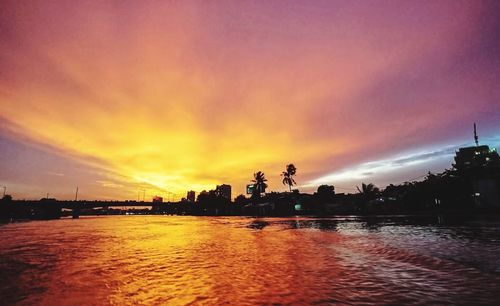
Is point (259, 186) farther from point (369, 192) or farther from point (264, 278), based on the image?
point (264, 278)

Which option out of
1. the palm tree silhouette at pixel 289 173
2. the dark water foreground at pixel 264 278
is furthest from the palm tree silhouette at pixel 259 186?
the dark water foreground at pixel 264 278

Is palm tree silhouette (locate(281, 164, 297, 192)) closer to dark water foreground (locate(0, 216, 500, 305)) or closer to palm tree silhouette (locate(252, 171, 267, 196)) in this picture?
palm tree silhouette (locate(252, 171, 267, 196))

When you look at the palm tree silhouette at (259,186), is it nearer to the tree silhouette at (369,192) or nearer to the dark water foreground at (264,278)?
Result: the tree silhouette at (369,192)

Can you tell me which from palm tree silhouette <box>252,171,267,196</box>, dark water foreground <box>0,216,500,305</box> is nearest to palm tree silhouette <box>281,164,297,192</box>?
palm tree silhouette <box>252,171,267,196</box>

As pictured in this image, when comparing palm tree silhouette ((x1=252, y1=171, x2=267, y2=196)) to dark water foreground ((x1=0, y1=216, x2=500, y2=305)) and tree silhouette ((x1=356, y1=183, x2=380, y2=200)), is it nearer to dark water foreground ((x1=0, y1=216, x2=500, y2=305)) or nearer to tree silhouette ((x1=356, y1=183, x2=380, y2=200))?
tree silhouette ((x1=356, y1=183, x2=380, y2=200))

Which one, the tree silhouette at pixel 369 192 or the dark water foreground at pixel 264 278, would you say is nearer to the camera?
the dark water foreground at pixel 264 278

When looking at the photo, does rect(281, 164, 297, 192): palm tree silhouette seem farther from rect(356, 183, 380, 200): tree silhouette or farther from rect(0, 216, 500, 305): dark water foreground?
rect(0, 216, 500, 305): dark water foreground

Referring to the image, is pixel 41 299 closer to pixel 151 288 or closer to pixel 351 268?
pixel 151 288

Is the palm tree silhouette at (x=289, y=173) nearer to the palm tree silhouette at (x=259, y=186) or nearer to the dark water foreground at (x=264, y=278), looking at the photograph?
the palm tree silhouette at (x=259, y=186)

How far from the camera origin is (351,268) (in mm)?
8117

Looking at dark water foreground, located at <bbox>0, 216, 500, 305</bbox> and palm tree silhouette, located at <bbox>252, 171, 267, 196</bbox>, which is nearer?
dark water foreground, located at <bbox>0, 216, 500, 305</bbox>

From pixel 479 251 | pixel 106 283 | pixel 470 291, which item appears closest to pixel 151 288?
pixel 106 283

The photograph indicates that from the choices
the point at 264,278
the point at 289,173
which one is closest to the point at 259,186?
the point at 289,173

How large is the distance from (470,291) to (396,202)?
227 ft
